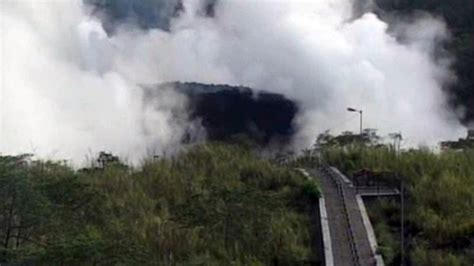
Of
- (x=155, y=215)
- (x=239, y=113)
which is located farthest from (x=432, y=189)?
(x=239, y=113)

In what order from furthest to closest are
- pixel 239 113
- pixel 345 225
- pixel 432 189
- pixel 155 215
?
pixel 239 113, pixel 432 189, pixel 155 215, pixel 345 225

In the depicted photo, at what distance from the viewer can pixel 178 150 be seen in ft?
89.9

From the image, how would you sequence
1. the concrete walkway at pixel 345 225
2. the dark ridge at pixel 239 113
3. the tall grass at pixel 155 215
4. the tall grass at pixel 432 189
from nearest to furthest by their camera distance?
the tall grass at pixel 155 215 < the concrete walkway at pixel 345 225 < the tall grass at pixel 432 189 < the dark ridge at pixel 239 113

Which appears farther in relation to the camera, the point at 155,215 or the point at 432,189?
the point at 432,189

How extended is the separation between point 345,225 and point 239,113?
17.7 metres

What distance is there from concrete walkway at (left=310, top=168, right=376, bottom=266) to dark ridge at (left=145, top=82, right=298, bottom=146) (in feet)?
35.6

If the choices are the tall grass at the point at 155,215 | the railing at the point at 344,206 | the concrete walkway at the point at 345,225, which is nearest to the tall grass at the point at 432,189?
the railing at the point at 344,206

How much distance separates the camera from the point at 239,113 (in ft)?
121

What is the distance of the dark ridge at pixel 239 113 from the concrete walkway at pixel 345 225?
10864 millimetres

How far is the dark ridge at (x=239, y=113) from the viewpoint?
3484 centimetres

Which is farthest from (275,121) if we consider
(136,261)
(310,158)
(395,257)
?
(136,261)

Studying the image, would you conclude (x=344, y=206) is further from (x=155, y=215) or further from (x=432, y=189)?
(x=155, y=215)

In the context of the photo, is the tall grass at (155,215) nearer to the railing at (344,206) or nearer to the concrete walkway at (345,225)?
the concrete walkway at (345,225)

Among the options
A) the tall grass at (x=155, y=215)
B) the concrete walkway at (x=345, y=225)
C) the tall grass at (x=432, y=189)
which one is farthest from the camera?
the tall grass at (x=432, y=189)
